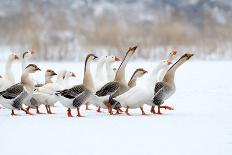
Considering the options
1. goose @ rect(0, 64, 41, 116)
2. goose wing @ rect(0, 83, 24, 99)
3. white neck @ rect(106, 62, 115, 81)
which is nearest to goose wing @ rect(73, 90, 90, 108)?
goose @ rect(0, 64, 41, 116)

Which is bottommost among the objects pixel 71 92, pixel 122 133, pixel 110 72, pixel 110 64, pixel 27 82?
pixel 122 133

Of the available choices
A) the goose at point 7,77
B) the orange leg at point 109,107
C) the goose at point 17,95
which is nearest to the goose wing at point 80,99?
the orange leg at point 109,107

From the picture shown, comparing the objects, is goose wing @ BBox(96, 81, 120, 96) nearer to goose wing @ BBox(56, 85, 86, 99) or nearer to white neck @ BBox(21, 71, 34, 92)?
goose wing @ BBox(56, 85, 86, 99)

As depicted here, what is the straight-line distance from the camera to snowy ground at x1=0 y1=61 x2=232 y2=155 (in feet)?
17.9

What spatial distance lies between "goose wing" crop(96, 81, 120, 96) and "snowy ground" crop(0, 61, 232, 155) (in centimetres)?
34

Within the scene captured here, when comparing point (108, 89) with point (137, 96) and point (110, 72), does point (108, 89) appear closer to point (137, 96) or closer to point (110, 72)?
point (137, 96)

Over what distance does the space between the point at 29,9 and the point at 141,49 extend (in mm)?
31672

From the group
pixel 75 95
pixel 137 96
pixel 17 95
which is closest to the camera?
pixel 137 96

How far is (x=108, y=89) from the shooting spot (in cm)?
848

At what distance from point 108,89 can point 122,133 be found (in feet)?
7.01

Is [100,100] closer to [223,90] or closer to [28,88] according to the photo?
[28,88]

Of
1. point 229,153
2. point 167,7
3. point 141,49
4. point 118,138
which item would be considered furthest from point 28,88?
point 167,7

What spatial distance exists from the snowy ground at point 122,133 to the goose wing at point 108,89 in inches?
13.4

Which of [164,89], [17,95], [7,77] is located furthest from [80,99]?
[7,77]
